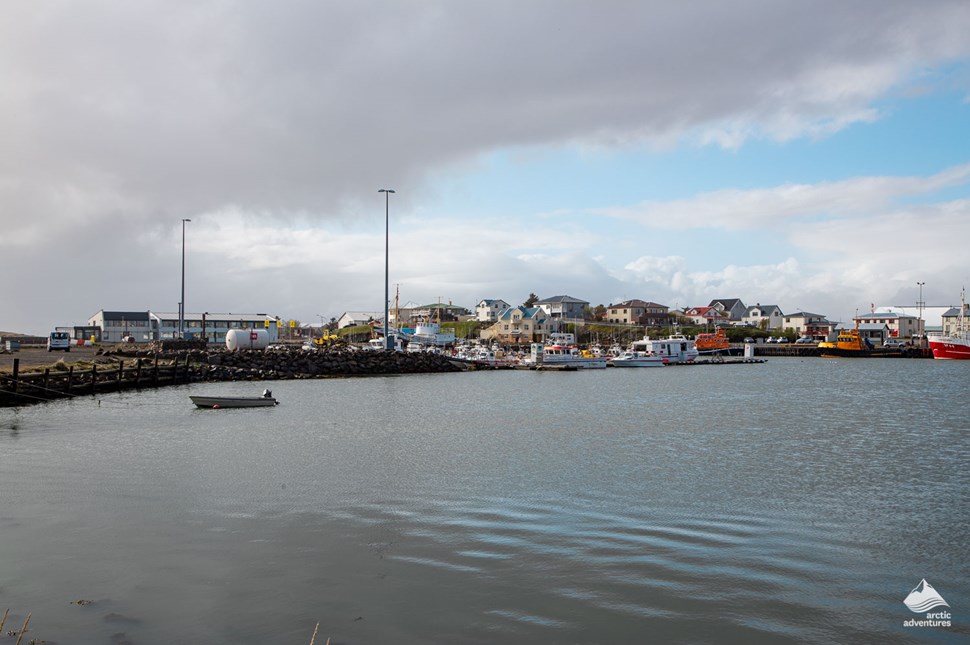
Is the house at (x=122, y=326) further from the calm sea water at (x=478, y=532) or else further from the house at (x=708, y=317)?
the house at (x=708, y=317)

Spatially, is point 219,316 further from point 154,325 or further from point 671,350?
point 671,350

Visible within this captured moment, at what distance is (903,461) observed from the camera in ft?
70.6

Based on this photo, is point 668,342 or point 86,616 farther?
point 668,342

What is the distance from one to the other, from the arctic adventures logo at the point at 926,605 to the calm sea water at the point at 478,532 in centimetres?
16

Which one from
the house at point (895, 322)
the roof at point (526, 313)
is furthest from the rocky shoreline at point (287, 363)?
the house at point (895, 322)

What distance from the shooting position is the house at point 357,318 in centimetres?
17989

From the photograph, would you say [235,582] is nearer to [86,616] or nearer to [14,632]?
[86,616]

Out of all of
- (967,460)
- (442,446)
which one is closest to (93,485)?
(442,446)

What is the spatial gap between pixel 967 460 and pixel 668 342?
76685 mm

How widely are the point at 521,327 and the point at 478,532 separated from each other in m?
132

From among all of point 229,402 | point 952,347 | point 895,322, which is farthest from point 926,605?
point 895,322

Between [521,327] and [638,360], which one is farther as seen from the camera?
[521,327]

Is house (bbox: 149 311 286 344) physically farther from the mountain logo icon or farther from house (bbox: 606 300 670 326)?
the mountain logo icon

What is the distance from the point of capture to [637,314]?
522ft
